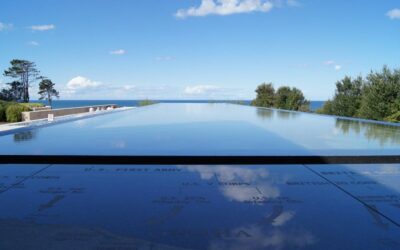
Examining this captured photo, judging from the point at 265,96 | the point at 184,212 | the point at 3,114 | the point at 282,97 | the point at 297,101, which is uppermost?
the point at 265,96

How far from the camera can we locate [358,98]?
18.2 metres

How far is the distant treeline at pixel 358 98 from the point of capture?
14.3 meters

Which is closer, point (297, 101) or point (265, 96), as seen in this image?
point (297, 101)

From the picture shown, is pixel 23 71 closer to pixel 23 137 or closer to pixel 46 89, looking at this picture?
pixel 46 89

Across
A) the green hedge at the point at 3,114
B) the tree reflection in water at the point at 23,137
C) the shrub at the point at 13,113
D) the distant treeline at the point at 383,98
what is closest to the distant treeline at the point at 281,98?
the distant treeline at the point at 383,98

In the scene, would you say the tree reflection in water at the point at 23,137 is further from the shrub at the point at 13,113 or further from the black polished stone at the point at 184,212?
the shrub at the point at 13,113

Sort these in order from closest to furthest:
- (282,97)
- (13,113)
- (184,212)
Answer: (184,212) → (13,113) → (282,97)

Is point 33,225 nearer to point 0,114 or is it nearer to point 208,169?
point 208,169

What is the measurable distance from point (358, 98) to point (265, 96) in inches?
330

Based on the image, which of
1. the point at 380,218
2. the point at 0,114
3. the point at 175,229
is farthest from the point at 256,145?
the point at 0,114

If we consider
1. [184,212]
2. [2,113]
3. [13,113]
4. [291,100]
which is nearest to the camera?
[184,212]

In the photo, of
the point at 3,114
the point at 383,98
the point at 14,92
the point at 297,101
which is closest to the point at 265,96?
the point at 297,101

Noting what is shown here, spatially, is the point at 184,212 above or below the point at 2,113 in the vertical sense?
below

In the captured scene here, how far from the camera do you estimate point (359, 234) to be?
203 cm
